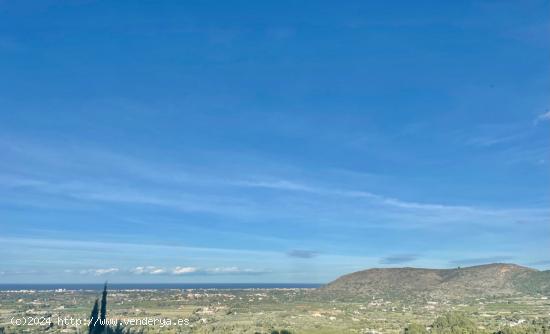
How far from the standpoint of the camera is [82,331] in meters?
96.9

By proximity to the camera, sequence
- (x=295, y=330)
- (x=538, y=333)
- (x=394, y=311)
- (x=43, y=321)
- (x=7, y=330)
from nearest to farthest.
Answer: (x=538, y=333)
(x=7, y=330)
(x=295, y=330)
(x=43, y=321)
(x=394, y=311)

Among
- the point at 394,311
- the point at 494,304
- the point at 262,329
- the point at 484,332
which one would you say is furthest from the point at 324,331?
the point at 494,304

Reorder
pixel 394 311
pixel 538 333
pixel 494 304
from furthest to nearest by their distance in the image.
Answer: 1. pixel 494 304
2. pixel 394 311
3. pixel 538 333

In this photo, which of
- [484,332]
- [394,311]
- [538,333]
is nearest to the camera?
[538,333]

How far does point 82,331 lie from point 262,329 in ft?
128

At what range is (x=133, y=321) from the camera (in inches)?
4685

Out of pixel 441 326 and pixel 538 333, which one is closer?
pixel 538 333

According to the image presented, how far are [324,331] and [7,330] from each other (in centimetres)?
6954

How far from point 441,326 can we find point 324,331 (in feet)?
88.0

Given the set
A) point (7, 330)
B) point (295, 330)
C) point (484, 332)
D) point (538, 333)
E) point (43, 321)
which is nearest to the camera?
point (538, 333)

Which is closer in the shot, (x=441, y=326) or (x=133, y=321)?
(x=441, y=326)

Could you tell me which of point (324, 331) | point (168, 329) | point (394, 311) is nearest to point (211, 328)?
point (168, 329)

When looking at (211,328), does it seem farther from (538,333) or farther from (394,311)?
(394,311)

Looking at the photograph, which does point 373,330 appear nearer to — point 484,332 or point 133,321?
point 484,332
